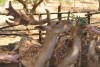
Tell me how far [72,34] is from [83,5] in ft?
24.4

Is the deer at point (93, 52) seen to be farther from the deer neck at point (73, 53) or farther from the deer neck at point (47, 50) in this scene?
the deer neck at point (47, 50)

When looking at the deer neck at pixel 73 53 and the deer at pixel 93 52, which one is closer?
the deer neck at pixel 73 53

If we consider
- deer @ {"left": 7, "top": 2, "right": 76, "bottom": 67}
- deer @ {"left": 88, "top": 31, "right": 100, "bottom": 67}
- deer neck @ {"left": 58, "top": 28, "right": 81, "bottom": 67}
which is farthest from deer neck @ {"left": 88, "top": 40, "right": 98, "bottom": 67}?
deer @ {"left": 7, "top": 2, "right": 76, "bottom": 67}

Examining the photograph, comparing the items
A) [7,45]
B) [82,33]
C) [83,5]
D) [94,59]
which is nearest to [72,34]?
[82,33]

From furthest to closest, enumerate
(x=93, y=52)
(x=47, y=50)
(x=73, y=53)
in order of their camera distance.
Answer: (x=93, y=52) → (x=73, y=53) → (x=47, y=50)

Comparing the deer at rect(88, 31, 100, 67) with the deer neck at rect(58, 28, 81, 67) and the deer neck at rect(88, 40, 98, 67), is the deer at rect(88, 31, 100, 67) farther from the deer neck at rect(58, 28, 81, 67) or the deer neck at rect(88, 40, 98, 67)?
the deer neck at rect(58, 28, 81, 67)

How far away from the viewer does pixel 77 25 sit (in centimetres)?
395

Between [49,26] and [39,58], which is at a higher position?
[49,26]

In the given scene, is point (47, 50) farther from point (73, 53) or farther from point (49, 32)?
point (73, 53)

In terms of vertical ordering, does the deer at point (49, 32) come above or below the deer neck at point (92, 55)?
above

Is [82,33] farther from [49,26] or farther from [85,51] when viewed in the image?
[85,51]

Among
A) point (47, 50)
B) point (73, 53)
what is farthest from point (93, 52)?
point (47, 50)

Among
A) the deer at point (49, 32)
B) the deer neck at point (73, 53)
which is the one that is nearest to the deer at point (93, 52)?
the deer neck at point (73, 53)

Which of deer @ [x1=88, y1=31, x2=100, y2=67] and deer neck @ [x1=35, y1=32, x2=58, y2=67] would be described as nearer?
deer neck @ [x1=35, y1=32, x2=58, y2=67]
